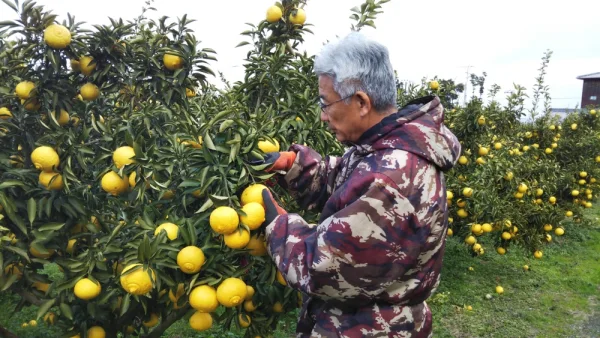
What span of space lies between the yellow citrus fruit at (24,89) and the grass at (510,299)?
6.32 ft

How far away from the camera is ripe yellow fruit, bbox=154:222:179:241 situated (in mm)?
1599

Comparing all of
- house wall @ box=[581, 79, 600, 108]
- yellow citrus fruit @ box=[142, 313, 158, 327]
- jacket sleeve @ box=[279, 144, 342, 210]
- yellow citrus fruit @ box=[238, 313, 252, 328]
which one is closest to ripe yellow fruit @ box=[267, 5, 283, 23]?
jacket sleeve @ box=[279, 144, 342, 210]

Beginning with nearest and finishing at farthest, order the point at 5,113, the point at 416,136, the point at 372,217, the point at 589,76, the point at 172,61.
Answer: the point at 372,217 < the point at 416,136 < the point at 5,113 < the point at 172,61 < the point at 589,76

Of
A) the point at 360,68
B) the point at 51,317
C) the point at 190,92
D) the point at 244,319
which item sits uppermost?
the point at 360,68

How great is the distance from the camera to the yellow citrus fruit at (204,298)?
5.14 feet

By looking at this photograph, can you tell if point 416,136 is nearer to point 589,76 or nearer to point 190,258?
point 190,258

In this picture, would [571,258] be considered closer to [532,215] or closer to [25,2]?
[532,215]

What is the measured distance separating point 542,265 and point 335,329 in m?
5.87

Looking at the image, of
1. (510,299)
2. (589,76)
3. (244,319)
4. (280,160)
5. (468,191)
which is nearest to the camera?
(280,160)

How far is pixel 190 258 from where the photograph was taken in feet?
5.01

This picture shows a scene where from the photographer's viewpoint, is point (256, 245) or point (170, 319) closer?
point (256, 245)

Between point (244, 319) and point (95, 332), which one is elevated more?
point (244, 319)

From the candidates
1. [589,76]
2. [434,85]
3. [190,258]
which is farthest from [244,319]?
[589,76]

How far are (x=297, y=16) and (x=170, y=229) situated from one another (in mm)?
1296
